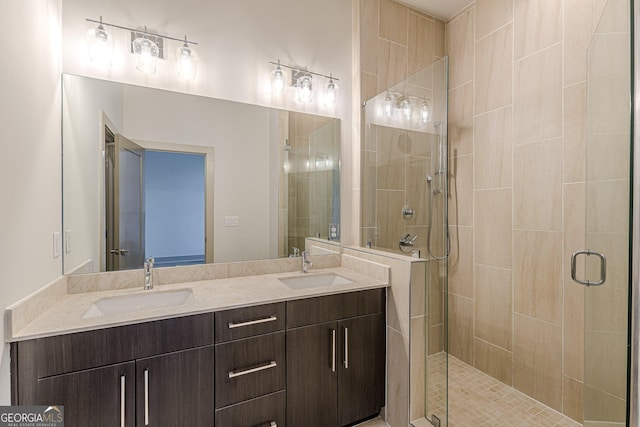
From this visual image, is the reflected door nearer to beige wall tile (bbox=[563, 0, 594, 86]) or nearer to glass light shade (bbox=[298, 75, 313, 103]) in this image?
glass light shade (bbox=[298, 75, 313, 103])

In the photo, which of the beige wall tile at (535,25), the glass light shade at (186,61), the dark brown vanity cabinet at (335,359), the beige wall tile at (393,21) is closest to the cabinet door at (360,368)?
the dark brown vanity cabinet at (335,359)

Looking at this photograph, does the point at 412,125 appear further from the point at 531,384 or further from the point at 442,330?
the point at 531,384

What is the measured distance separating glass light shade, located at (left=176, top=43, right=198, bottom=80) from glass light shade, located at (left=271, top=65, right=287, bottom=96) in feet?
1.73

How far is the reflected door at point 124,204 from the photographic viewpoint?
1781mm

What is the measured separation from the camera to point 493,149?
2.43 meters

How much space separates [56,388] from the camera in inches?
46.8

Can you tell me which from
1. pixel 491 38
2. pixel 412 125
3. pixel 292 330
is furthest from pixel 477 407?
pixel 491 38

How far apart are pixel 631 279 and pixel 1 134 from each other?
2263mm

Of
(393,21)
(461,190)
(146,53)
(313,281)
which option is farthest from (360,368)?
(393,21)

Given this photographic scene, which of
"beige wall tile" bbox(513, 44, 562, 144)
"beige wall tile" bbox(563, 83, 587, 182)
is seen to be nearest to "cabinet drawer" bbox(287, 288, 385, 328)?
"beige wall tile" bbox(563, 83, 587, 182)

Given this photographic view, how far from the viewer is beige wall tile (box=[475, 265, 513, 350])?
2.32 meters

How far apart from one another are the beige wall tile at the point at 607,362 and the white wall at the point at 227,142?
184 centimetres

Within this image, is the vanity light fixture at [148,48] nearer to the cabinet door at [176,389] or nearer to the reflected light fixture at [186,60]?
the reflected light fixture at [186,60]

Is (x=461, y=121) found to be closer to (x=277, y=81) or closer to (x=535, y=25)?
(x=535, y=25)
